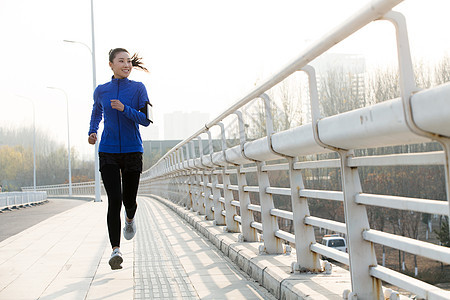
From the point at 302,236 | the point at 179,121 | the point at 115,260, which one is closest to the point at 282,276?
the point at 302,236

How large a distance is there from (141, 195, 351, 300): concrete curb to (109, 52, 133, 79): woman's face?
2.11 m

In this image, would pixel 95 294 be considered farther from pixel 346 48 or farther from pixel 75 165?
pixel 75 165

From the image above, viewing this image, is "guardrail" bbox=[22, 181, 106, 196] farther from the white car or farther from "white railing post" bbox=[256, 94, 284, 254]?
the white car

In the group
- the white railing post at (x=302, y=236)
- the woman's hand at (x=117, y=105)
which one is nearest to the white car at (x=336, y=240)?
the white railing post at (x=302, y=236)

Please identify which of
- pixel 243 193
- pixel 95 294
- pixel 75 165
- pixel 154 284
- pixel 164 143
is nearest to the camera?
pixel 95 294

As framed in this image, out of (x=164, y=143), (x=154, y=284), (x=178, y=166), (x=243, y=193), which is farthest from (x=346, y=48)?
(x=164, y=143)

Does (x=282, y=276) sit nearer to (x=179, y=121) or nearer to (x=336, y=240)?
(x=336, y=240)

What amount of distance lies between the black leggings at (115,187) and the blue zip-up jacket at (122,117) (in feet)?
0.63

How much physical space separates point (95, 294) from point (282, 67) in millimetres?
2309

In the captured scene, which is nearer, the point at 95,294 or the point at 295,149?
the point at 295,149

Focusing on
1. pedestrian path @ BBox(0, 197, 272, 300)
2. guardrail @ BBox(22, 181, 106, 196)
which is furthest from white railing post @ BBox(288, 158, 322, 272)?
guardrail @ BBox(22, 181, 106, 196)

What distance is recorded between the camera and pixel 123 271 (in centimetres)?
614

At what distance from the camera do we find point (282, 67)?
183 inches

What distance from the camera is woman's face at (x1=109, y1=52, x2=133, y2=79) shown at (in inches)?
233
